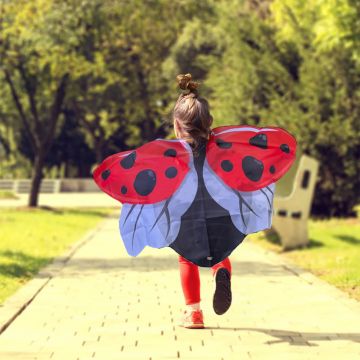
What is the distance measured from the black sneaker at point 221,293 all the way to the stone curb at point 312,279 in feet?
6.44

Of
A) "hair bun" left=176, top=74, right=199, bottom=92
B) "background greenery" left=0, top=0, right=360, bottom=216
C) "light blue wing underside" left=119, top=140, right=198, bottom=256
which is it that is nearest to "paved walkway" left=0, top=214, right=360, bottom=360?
"light blue wing underside" left=119, top=140, right=198, bottom=256

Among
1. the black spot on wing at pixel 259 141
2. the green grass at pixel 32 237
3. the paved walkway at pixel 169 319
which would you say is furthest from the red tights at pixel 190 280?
the green grass at pixel 32 237

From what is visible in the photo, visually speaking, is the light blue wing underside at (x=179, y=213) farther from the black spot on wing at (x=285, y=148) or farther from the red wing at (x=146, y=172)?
the black spot on wing at (x=285, y=148)

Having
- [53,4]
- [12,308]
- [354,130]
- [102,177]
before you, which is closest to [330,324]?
[102,177]

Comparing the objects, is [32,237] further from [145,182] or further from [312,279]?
[145,182]

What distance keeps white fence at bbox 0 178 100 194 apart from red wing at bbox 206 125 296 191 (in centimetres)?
4315

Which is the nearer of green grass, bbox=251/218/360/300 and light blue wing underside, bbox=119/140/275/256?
light blue wing underside, bbox=119/140/275/256

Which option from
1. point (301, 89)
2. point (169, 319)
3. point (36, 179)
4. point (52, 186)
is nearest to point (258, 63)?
point (301, 89)

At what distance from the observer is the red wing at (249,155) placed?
6.30 metres

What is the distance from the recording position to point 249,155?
637cm

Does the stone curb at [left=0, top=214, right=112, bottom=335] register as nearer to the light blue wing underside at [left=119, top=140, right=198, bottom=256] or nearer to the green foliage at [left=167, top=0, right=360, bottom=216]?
the light blue wing underside at [left=119, top=140, right=198, bottom=256]

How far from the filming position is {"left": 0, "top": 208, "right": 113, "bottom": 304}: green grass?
10.9m

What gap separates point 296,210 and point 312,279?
14.9ft

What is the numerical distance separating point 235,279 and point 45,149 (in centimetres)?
1948
